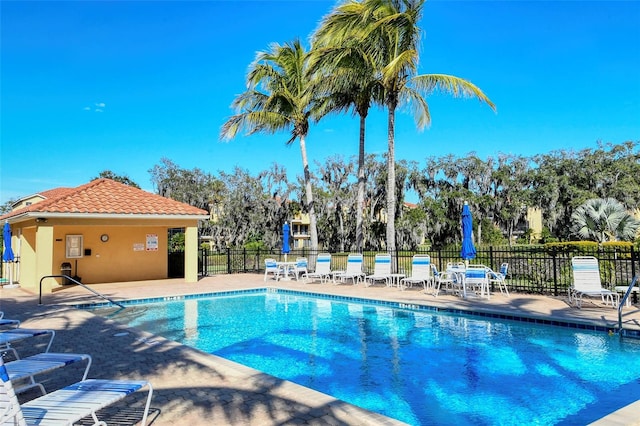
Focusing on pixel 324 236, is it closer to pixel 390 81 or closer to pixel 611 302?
pixel 390 81

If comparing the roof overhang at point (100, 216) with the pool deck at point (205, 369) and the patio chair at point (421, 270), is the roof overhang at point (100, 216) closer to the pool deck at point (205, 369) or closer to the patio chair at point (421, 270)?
the pool deck at point (205, 369)

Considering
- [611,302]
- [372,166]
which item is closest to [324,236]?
[372,166]

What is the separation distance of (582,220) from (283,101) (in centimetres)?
1637

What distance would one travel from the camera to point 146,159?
39.1 meters

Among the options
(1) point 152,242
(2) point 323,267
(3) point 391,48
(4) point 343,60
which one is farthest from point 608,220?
(1) point 152,242

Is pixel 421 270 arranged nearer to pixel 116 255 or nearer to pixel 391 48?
pixel 391 48

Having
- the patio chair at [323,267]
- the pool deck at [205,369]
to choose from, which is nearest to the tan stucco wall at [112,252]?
the pool deck at [205,369]

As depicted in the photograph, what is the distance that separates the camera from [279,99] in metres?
19.1

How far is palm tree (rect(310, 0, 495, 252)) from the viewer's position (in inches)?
564

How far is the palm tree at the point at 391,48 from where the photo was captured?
14.3 meters

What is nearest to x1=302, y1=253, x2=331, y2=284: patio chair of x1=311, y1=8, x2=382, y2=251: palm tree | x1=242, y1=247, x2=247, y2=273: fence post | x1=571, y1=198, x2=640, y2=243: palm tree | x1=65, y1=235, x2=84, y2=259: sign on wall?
x1=242, y1=247, x2=247, y2=273: fence post

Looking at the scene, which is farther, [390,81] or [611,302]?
[390,81]

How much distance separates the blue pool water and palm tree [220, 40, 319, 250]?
9.82 metres

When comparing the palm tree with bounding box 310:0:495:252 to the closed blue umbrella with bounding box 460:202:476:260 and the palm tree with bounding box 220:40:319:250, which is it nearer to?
the closed blue umbrella with bounding box 460:202:476:260
